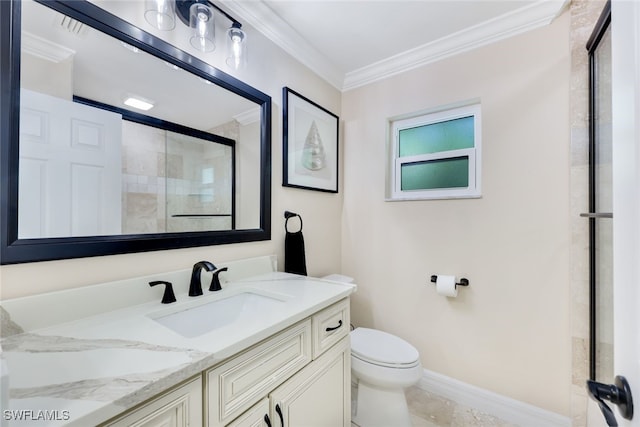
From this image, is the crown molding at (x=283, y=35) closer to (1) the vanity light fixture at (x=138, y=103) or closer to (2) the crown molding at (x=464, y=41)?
(2) the crown molding at (x=464, y=41)

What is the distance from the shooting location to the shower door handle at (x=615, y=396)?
43cm

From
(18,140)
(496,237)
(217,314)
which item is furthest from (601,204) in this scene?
(18,140)

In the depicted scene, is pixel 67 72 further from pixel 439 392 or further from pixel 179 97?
pixel 439 392

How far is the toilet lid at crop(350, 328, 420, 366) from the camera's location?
138 centimetres

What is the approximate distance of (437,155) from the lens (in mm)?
1853

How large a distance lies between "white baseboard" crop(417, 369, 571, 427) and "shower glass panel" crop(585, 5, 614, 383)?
358mm

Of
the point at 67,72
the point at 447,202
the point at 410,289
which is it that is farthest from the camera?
the point at 410,289

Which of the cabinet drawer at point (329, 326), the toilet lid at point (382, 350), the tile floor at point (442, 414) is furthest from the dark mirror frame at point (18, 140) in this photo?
the tile floor at point (442, 414)

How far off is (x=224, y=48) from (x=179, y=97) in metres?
0.40

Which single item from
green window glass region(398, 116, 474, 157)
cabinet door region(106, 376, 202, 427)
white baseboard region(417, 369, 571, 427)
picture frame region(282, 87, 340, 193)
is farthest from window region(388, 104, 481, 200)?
cabinet door region(106, 376, 202, 427)

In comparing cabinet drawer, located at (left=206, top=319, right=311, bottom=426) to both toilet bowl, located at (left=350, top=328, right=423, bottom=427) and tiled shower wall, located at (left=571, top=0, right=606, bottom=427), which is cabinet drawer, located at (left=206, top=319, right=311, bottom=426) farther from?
tiled shower wall, located at (left=571, top=0, right=606, bottom=427)

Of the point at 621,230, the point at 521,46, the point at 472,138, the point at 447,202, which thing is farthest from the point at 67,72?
the point at 521,46

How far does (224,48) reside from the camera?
1.33 meters

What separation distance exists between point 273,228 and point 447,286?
44.9 inches
